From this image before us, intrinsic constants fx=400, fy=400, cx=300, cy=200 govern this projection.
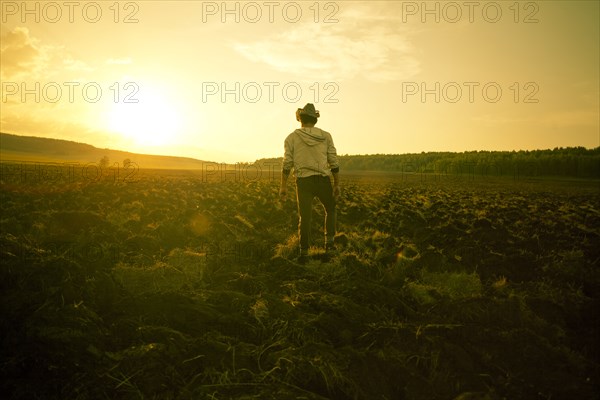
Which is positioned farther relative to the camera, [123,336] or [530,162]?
[530,162]

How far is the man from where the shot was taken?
593 centimetres

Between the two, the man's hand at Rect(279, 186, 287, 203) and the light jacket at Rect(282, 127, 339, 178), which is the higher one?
the light jacket at Rect(282, 127, 339, 178)

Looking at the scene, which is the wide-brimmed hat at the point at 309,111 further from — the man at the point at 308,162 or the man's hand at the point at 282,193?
the man's hand at the point at 282,193

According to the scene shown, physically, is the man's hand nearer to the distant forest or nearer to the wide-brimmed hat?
the wide-brimmed hat

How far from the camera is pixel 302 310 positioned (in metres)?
3.77

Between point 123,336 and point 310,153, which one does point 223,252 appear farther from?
point 123,336

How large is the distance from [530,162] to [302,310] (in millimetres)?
75013

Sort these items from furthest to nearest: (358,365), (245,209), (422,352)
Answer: (245,209)
(422,352)
(358,365)

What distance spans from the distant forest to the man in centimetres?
4493

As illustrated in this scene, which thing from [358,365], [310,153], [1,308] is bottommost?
[358,365]

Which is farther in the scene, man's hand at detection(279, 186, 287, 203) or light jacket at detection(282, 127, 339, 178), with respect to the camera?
man's hand at detection(279, 186, 287, 203)

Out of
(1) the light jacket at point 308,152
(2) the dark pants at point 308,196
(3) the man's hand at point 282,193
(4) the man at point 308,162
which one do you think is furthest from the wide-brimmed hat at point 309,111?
(3) the man's hand at point 282,193

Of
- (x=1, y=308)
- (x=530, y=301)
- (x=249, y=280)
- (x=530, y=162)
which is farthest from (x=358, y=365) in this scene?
(x=530, y=162)

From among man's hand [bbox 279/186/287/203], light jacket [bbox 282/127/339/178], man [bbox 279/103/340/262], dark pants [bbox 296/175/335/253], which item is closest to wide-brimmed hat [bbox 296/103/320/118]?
man [bbox 279/103/340/262]
